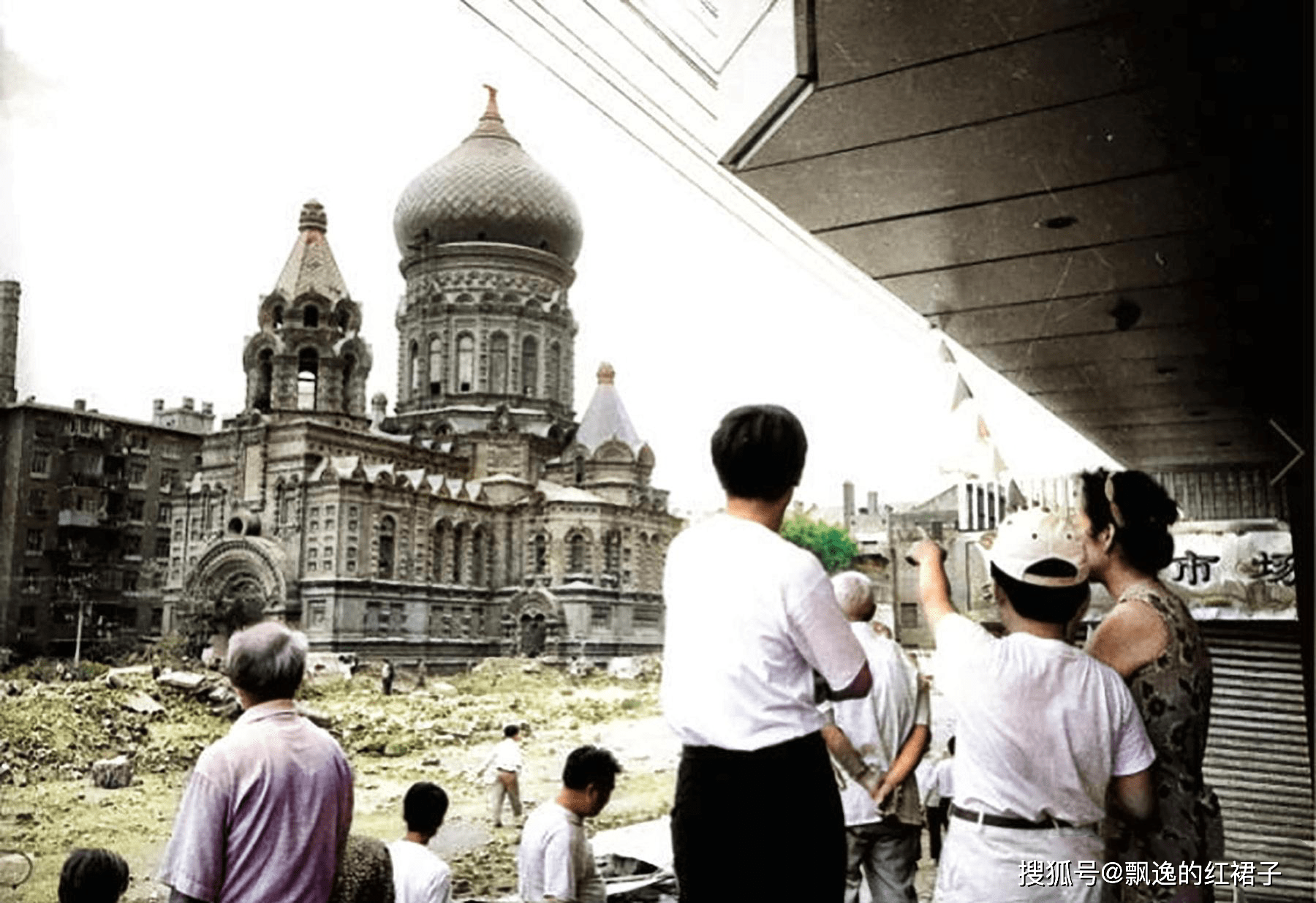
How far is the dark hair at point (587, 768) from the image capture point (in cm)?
242

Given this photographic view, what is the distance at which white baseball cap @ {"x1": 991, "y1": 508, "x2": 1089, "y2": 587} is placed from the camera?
184 cm

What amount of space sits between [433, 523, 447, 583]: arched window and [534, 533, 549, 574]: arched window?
1.19ft

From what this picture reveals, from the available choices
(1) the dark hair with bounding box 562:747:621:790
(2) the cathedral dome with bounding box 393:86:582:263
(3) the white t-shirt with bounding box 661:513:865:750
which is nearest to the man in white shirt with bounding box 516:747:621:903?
(1) the dark hair with bounding box 562:747:621:790

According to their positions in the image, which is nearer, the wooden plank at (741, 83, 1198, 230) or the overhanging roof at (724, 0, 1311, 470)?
the overhanging roof at (724, 0, 1311, 470)

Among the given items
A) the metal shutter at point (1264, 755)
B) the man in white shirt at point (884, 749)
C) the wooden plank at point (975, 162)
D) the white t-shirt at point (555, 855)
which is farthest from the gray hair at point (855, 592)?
the metal shutter at point (1264, 755)

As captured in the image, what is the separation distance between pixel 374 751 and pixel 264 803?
1292 mm

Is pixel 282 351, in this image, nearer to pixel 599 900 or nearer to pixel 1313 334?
pixel 599 900

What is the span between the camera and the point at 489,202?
11.6 ft

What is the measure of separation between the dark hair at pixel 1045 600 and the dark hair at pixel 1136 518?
0.28m

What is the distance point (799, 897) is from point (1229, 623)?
295 centimetres

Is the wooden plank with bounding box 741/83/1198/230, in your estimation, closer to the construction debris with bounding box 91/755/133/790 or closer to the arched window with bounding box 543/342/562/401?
the arched window with bounding box 543/342/562/401

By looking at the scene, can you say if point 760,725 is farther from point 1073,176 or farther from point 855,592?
point 1073,176

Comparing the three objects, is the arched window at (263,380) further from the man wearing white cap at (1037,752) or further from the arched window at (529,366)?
the man wearing white cap at (1037,752)

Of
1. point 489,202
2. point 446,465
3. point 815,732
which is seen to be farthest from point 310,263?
point 815,732
